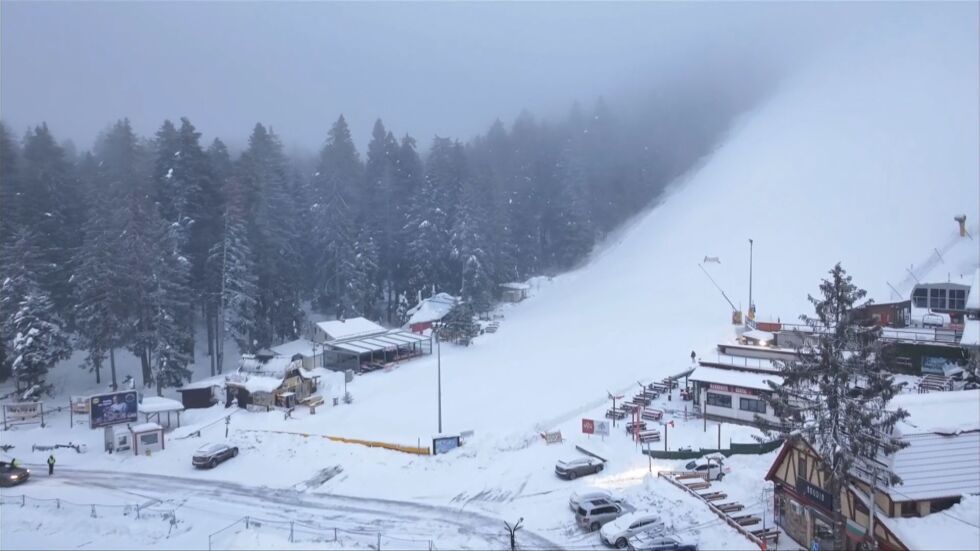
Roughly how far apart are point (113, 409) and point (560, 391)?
2417cm

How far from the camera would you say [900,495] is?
51.7 ft

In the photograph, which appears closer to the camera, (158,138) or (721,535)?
(721,535)

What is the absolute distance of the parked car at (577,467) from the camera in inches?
958

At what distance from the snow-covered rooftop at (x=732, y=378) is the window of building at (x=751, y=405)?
30.0 inches

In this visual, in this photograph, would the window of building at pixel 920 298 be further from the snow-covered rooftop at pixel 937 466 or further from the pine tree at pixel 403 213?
the pine tree at pixel 403 213

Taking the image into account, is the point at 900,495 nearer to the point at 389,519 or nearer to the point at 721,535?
the point at 721,535

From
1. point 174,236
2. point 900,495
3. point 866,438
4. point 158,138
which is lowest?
point 900,495

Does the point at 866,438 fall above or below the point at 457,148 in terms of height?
below

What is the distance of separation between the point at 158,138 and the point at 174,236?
14.3m

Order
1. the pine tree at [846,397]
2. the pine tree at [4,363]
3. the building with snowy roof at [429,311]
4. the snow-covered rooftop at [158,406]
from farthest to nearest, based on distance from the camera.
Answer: the building with snowy roof at [429,311], the pine tree at [4,363], the snow-covered rooftop at [158,406], the pine tree at [846,397]

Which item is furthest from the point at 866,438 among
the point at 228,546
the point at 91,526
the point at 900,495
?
the point at 91,526

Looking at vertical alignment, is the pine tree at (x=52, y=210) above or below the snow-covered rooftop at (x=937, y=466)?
above

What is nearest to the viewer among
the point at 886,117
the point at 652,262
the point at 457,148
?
the point at 652,262

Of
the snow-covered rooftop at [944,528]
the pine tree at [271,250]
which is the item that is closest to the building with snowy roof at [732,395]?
the snow-covered rooftop at [944,528]
